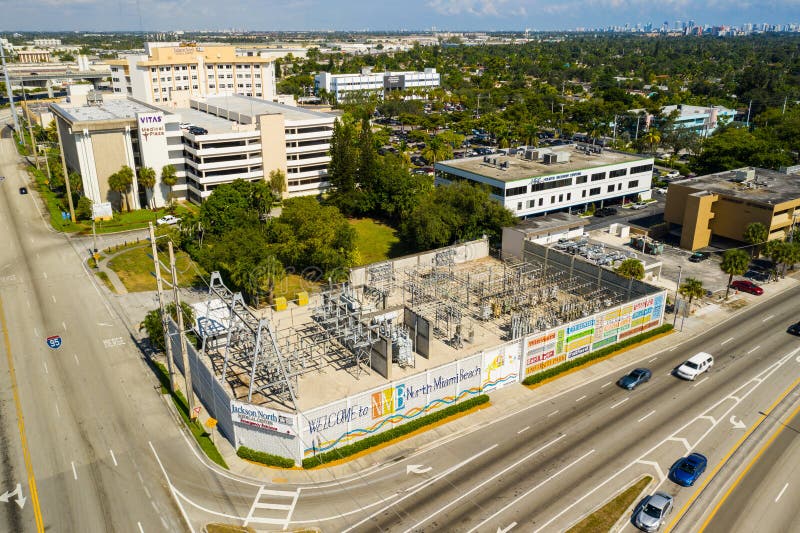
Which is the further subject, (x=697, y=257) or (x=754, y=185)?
(x=754, y=185)

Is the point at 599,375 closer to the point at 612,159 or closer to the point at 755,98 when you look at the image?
the point at 612,159

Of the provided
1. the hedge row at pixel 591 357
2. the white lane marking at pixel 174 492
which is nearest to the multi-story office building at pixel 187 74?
the white lane marking at pixel 174 492

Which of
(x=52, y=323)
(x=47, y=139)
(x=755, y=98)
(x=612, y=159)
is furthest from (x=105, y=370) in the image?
(x=755, y=98)

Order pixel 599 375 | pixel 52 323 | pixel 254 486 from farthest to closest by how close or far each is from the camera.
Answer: pixel 52 323 → pixel 599 375 → pixel 254 486

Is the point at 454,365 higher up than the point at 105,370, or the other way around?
the point at 454,365

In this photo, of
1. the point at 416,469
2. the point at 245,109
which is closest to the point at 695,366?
the point at 416,469

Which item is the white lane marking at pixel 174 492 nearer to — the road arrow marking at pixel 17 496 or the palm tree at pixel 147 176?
the road arrow marking at pixel 17 496

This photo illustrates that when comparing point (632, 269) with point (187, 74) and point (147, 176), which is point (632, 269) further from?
point (187, 74)
